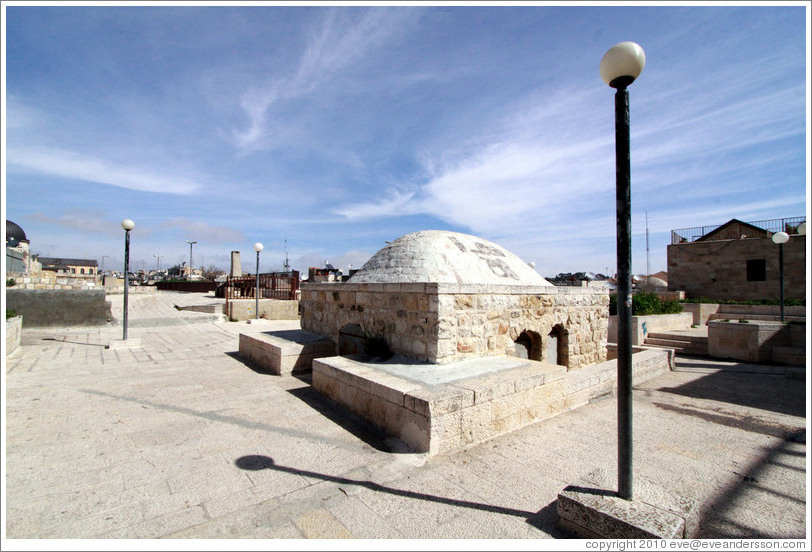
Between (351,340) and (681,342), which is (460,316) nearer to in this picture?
(351,340)

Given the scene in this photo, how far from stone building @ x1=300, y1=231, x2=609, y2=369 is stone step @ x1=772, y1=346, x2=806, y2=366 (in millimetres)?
4834

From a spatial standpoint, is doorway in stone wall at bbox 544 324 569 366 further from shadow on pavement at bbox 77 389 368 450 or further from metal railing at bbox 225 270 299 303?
metal railing at bbox 225 270 299 303

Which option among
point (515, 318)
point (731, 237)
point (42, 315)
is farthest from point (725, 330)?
point (42, 315)

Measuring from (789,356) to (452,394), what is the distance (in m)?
10.2

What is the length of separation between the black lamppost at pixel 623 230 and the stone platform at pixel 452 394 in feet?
5.22

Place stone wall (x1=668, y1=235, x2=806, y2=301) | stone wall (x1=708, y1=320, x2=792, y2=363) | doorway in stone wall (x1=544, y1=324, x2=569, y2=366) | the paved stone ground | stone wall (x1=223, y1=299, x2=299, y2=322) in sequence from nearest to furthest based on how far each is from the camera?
the paved stone ground
doorway in stone wall (x1=544, y1=324, x2=569, y2=366)
stone wall (x1=708, y1=320, x2=792, y2=363)
stone wall (x1=223, y1=299, x2=299, y2=322)
stone wall (x1=668, y1=235, x2=806, y2=301)

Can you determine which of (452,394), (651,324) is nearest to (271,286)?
(651,324)

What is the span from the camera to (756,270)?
2038cm

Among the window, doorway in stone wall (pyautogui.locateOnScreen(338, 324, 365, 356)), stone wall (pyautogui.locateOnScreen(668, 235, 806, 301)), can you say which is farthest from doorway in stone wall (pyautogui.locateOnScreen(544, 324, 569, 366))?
the window

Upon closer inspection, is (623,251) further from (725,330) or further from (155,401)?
(725,330)

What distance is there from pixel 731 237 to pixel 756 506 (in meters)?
26.6

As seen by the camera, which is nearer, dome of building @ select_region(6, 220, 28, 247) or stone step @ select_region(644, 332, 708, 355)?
stone step @ select_region(644, 332, 708, 355)

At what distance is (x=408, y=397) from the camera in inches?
150

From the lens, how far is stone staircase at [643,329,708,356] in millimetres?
10875
